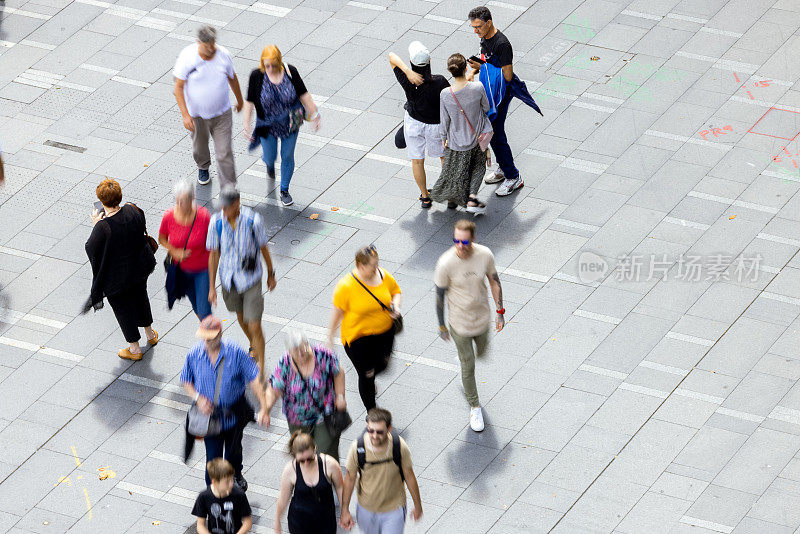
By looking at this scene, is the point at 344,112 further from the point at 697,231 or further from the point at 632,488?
the point at 632,488

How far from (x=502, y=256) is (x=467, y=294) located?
2.46 meters

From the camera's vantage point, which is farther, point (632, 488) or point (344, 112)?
point (344, 112)

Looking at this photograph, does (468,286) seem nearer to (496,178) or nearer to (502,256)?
(502,256)

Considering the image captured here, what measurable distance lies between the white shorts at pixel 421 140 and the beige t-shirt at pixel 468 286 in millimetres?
2954

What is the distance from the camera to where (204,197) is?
13.8 metres

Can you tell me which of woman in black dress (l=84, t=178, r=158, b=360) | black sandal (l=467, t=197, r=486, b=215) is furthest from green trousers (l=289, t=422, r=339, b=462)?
black sandal (l=467, t=197, r=486, b=215)

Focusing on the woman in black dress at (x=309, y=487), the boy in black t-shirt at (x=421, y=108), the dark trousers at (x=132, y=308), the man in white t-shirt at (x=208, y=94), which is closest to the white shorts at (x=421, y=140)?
the boy in black t-shirt at (x=421, y=108)

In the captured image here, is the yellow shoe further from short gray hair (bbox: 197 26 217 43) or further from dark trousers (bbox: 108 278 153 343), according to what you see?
short gray hair (bbox: 197 26 217 43)

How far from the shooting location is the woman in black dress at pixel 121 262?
1114cm

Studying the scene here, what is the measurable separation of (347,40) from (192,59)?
343 centimetres

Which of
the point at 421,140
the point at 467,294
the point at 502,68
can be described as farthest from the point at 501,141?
the point at 467,294

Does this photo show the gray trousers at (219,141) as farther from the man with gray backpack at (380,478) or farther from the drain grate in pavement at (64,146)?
the man with gray backpack at (380,478)

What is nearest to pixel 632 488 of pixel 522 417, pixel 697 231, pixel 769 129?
pixel 522 417

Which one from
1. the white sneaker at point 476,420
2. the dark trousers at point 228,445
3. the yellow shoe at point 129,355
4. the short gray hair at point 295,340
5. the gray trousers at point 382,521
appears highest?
the short gray hair at point 295,340
